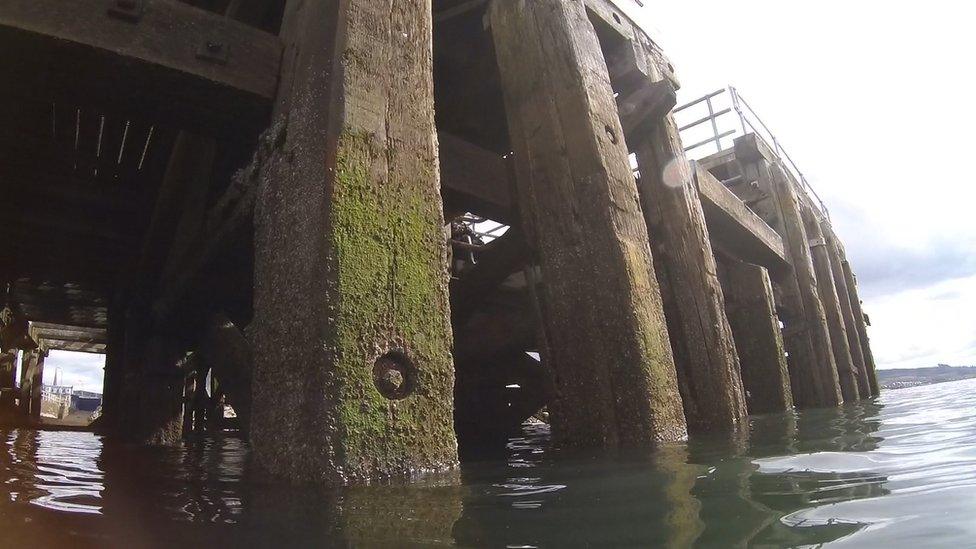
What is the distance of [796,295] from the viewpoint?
296 inches

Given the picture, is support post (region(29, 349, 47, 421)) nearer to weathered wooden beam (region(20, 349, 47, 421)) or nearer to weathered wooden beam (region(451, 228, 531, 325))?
weathered wooden beam (region(20, 349, 47, 421))

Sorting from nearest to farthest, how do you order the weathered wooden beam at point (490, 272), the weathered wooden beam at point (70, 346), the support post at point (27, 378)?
the weathered wooden beam at point (490, 272) → the support post at point (27, 378) → the weathered wooden beam at point (70, 346)

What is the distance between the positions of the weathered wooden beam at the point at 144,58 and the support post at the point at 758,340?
4.58 meters

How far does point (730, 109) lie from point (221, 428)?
897 centimetres

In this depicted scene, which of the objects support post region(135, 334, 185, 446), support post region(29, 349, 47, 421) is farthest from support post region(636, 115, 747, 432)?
support post region(29, 349, 47, 421)

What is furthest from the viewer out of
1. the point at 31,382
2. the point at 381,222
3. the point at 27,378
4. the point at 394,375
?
the point at 31,382

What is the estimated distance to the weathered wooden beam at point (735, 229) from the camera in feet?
17.2

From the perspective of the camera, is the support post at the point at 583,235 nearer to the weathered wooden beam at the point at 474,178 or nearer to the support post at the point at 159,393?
the weathered wooden beam at the point at 474,178

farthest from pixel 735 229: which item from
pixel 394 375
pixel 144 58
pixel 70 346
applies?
pixel 70 346

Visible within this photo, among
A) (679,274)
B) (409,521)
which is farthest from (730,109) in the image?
(409,521)

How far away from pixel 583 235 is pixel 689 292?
1238 mm

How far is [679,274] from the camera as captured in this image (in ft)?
12.7

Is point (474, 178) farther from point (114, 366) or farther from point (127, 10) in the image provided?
point (114, 366)

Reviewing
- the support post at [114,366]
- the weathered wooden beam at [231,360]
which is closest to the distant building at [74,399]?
the support post at [114,366]
